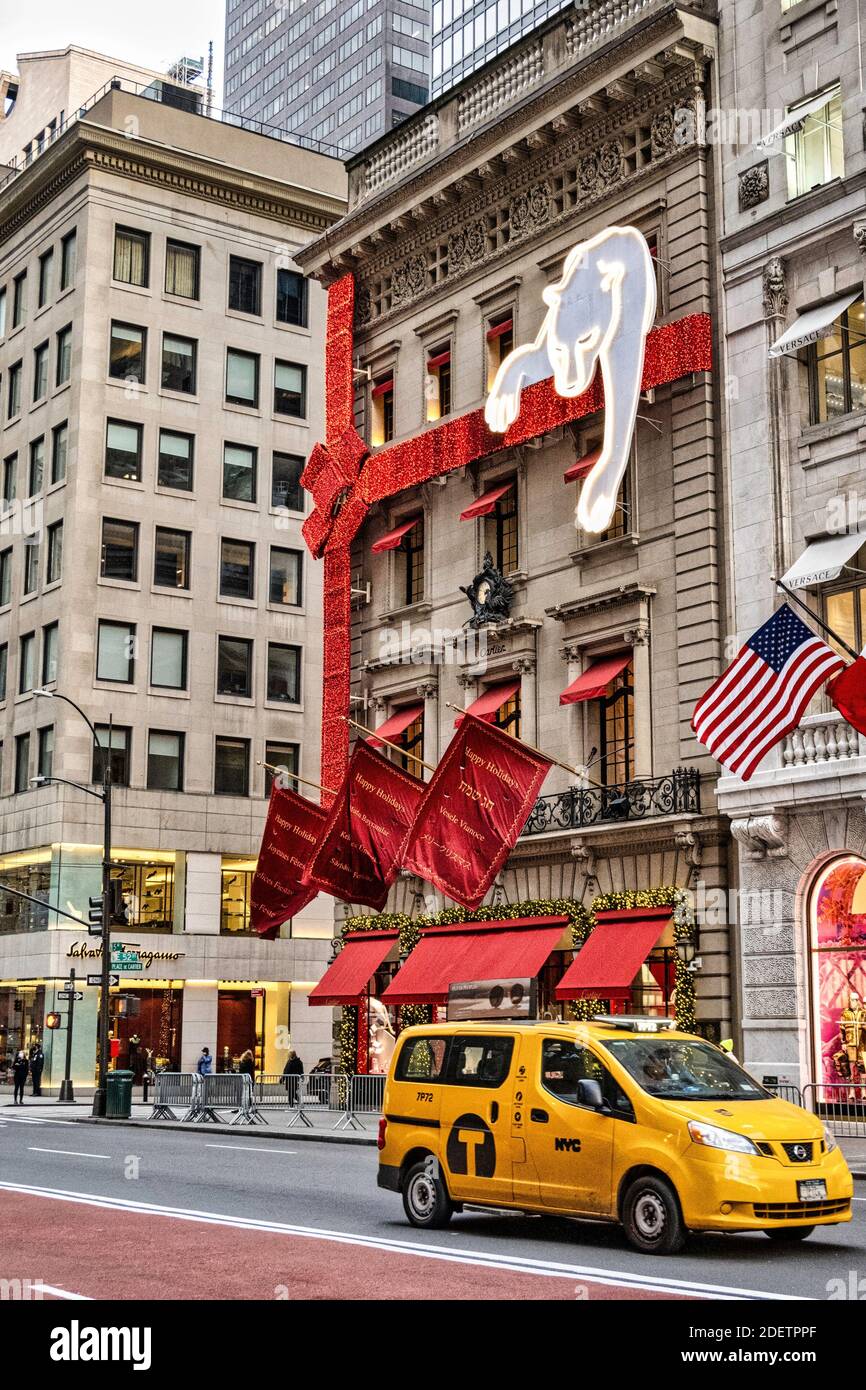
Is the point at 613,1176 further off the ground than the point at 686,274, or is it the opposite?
the point at 686,274

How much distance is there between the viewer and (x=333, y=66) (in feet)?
490

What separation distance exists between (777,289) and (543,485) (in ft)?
23.8

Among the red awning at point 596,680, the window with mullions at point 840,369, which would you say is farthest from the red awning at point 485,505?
the window with mullions at point 840,369

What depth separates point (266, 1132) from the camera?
3225 centimetres

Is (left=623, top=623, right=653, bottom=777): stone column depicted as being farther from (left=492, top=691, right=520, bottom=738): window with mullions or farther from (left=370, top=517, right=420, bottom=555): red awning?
(left=370, top=517, right=420, bottom=555): red awning

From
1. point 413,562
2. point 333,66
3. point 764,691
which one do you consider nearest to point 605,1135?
point 764,691


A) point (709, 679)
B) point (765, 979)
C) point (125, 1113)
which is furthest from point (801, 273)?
point (125, 1113)

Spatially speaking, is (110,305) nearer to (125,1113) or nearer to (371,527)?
(371,527)

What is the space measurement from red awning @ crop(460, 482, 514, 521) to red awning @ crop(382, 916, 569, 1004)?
868cm

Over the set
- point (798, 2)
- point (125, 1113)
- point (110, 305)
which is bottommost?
point (125, 1113)

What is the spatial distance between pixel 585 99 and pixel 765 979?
17900 mm

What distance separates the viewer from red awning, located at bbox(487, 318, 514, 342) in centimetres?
3725

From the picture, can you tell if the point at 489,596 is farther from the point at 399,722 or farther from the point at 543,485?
the point at 399,722

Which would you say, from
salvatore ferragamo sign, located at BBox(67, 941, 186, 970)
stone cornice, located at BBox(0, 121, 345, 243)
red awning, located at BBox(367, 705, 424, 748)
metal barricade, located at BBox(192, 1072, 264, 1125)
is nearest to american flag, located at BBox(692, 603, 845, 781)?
red awning, located at BBox(367, 705, 424, 748)
